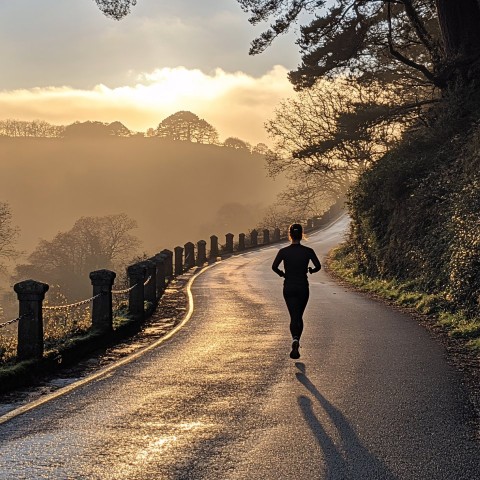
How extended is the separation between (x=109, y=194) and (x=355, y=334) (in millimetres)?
138747

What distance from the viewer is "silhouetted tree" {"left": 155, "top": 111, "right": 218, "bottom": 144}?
138375 millimetres

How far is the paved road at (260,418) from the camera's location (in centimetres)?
461

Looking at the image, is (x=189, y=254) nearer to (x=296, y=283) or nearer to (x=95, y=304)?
(x=95, y=304)

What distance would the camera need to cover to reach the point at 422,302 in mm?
14078

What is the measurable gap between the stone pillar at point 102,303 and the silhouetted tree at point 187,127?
128 m

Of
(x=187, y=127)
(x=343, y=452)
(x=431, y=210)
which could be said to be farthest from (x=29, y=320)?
(x=187, y=127)

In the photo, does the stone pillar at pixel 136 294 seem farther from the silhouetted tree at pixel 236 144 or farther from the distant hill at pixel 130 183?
the silhouetted tree at pixel 236 144

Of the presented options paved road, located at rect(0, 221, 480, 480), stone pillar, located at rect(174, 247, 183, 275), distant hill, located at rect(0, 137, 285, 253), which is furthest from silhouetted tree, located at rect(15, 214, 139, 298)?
paved road, located at rect(0, 221, 480, 480)

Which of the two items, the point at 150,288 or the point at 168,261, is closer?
the point at 150,288

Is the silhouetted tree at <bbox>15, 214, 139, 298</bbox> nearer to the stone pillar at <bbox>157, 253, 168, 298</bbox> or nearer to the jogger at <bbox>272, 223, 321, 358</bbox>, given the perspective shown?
the stone pillar at <bbox>157, 253, 168, 298</bbox>

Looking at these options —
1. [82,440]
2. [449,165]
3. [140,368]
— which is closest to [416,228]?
[449,165]

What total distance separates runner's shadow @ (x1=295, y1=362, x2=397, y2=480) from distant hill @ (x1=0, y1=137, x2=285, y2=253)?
125 metres

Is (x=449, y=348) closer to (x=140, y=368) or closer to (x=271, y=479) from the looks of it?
(x=140, y=368)

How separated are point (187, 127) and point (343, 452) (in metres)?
140
